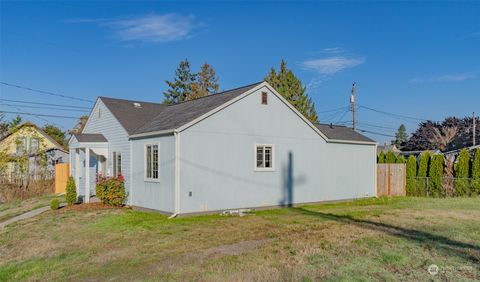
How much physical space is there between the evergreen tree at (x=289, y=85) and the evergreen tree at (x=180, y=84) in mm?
10774

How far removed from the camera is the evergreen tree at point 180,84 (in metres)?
48.8

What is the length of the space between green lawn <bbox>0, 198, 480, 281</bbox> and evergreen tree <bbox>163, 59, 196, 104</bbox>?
35650 millimetres

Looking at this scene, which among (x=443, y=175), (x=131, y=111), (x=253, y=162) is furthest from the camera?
(x=443, y=175)

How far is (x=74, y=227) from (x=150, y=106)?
891 centimetres

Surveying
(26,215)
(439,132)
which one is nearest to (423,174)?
(26,215)

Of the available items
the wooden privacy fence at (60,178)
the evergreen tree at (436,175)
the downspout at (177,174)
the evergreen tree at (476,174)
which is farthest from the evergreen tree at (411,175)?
the wooden privacy fence at (60,178)

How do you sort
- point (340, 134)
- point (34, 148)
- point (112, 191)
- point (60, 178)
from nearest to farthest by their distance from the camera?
1. point (112, 191)
2. point (340, 134)
3. point (60, 178)
4. point (34, 148)

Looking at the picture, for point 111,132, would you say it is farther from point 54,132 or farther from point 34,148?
point 54,132

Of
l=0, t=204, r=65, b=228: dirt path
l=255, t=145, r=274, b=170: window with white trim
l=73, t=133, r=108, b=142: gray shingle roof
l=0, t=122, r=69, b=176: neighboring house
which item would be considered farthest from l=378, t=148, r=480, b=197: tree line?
l=0, t=122, r=69, b=176: neighboring house

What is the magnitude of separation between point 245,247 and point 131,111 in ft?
37.9

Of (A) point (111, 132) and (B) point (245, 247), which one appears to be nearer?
(B) point (245, 247)

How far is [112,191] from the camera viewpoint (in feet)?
52.5

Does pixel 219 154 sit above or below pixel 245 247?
above

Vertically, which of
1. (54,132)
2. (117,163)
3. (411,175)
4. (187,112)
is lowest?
(411,175)
